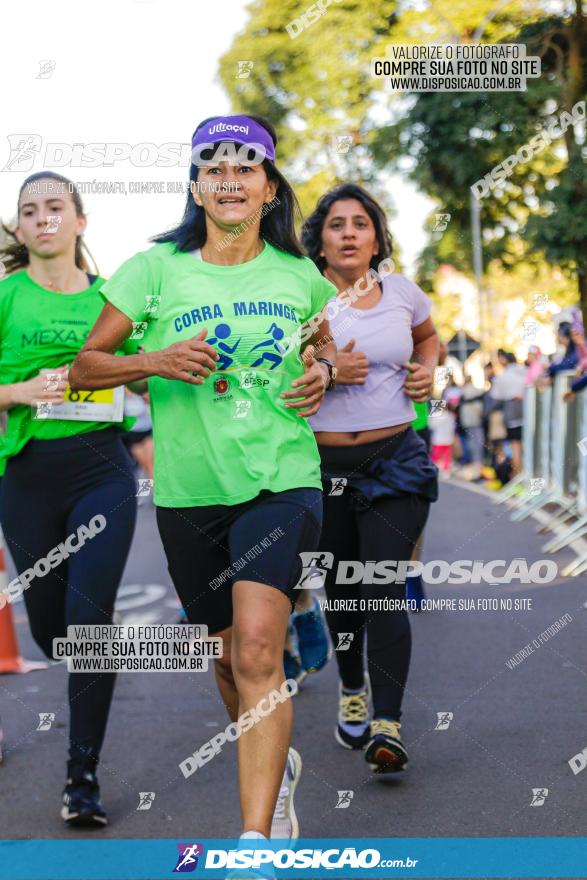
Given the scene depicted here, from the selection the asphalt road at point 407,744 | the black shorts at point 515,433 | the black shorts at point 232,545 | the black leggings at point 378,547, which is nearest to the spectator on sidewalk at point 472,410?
the black shorts at point 515,433

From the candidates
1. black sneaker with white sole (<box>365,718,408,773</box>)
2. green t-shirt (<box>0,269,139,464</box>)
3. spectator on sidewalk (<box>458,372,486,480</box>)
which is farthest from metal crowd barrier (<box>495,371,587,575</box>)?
green t-shirt (<box>0,269,139,464</box>)

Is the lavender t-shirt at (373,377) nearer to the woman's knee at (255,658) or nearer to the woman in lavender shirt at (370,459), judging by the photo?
the woman in lavender shirt at (370,459)

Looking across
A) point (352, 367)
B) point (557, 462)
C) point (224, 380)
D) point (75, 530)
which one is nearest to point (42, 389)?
point (75, 530)

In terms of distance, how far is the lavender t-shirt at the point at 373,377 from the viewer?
4668 millimetres

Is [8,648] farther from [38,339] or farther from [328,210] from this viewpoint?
[328,210]

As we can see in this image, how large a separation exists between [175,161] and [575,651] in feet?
9.99

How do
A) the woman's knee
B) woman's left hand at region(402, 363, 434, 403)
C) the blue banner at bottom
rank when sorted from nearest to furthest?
the woman's knee, the blue banner at bottom, woman's left hand at region(402, 363, 434, 403)

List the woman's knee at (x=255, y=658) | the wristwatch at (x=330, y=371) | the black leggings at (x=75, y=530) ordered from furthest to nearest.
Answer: the black leggings at (x=75, y=530) < the wristwatch at (x=330, y=371) < the woman's knee at (x=255, y=658)

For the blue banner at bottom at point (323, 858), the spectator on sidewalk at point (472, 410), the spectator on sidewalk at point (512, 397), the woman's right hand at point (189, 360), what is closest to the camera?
the woman's right hand at point (189, 360)

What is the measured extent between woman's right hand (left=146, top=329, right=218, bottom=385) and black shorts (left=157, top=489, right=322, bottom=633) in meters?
0.38

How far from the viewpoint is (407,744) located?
4891mm

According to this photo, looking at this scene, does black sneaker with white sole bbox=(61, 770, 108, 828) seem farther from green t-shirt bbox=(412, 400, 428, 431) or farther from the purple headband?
green t-shirt bbox=(412, 400, 428, 431)

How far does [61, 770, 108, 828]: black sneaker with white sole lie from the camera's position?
13.2ft

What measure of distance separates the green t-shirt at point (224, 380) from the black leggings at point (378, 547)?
95 cm
